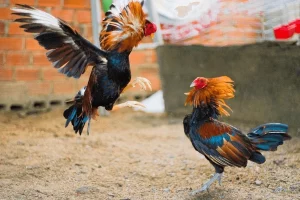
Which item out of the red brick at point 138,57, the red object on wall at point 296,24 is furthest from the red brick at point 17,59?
the red object on wall at point 296,24

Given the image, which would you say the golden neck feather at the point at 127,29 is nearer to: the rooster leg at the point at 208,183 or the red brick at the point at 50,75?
the rooster leg at the point at 208,183

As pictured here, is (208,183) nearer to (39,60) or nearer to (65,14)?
(39,60)

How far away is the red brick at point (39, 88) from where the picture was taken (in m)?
3.69

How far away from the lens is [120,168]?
231cm

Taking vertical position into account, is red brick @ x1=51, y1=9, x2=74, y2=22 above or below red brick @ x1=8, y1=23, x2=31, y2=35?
above

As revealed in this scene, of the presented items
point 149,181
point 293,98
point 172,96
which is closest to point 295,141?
point 293,98

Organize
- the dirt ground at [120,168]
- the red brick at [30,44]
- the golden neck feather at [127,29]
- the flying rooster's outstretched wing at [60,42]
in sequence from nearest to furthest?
the flying rooster's outstretched wing at [60,42], the golden neck feather at [127,29], the dirt ground at [120,168], the red brick at [30,44]

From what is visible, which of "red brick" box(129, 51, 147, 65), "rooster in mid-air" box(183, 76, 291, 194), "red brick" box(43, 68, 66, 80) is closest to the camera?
"rooster in mid-air" box(183, 76, 291, 194)

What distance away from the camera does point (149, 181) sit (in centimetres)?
209

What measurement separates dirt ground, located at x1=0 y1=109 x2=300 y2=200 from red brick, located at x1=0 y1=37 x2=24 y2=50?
0.64m

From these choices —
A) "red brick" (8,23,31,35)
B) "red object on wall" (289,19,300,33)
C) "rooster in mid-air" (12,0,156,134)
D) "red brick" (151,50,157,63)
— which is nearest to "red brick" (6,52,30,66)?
"red brick" (8,23,31,35)

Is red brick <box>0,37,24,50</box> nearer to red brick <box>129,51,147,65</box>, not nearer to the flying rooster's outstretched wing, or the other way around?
red brick <box>129,51,147,65</box>

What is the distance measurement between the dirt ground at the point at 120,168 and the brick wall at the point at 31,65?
44cm

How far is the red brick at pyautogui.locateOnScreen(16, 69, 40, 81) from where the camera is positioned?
3615 mm
